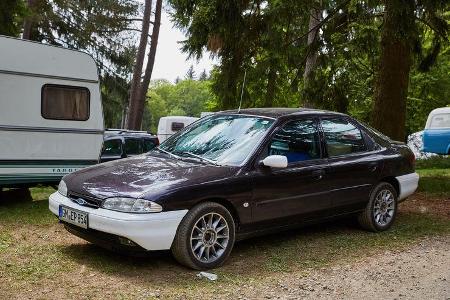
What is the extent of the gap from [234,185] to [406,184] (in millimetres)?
3164

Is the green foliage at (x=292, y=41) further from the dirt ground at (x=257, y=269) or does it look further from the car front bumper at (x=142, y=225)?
the car front bumper at (x=142, y=225)

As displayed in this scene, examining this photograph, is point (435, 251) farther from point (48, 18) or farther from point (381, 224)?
point (48, 18)

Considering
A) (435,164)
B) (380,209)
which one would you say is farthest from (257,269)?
(435,164)

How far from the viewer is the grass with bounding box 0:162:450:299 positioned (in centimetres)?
454

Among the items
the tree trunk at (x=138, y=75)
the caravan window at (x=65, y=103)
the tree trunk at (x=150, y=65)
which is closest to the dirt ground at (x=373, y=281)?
the caravan window at (x=65, y=103)

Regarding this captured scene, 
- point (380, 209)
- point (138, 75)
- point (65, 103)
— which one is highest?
point (138, 75)

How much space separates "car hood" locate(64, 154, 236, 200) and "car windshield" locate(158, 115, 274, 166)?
0.73 ft

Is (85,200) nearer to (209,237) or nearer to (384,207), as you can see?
(209,237)

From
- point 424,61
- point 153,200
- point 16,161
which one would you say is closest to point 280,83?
point 424,61

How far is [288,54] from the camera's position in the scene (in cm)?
1356

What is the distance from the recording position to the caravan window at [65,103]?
8625mm

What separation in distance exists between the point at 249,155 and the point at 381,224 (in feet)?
8.12

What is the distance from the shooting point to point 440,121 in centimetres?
1916

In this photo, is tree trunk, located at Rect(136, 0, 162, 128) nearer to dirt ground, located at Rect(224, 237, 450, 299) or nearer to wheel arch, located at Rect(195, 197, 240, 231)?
wheel arch, located at Rect(195, 197, 240, 231)
